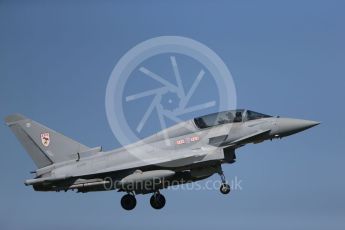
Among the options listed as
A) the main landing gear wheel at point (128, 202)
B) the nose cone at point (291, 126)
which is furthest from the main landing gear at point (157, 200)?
the nose cone at point (291, 126)

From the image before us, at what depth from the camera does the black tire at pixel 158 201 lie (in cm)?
2462

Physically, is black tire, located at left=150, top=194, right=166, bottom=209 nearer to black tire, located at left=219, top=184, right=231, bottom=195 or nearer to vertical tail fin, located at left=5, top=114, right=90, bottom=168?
black tire, located at left=219, top=184, right=231, bottom=195

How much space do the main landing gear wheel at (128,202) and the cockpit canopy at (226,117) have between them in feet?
13.5

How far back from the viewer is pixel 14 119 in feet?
86.8

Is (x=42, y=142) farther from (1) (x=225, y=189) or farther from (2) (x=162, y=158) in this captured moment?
(1) (x=225, y=189)

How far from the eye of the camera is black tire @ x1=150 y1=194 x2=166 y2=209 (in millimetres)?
24625

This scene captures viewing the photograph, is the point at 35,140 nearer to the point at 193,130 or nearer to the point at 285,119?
the point at 193,130

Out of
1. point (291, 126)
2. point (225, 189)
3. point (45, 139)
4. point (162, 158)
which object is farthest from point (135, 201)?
point (291, 126)

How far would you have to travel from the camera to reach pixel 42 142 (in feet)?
85.1

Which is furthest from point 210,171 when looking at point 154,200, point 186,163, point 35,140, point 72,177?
point 35,140

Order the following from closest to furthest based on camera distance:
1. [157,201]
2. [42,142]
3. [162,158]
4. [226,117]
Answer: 1. [162,158]
2. [226,117]
3. [157,201]
4. [42,142]

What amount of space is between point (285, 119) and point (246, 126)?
150 centimetres

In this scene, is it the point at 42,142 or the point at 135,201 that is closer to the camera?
the point at 135,201

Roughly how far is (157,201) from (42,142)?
5624mm
